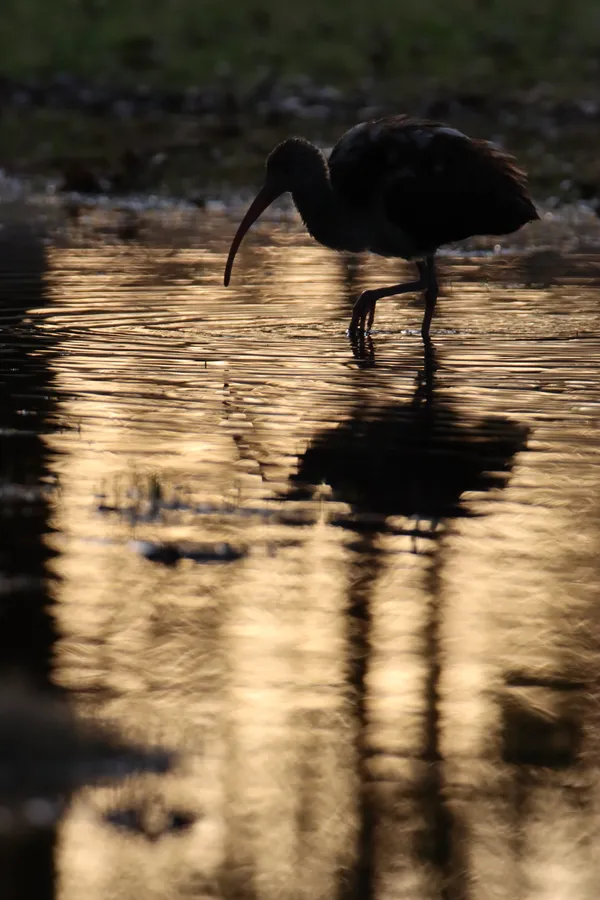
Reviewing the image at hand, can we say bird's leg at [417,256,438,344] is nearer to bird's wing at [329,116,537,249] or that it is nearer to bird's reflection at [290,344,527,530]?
bird's wing at [329,116,537,249]

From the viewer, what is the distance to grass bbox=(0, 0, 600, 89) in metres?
32.2

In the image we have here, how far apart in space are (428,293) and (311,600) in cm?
593

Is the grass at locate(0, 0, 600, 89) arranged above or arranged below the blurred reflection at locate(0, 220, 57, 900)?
above

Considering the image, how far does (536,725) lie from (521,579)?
3.94 ft

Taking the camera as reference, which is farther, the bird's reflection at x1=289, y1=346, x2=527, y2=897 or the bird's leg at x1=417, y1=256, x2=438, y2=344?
the bird's leg at x1=417, y1=256, x2=438, y2=344

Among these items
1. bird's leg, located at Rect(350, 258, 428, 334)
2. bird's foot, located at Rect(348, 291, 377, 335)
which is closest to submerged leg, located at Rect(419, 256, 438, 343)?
bird's leg, located at Rect(350, 258, 428, 334)

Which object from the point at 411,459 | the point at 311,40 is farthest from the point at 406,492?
the point at 311,40

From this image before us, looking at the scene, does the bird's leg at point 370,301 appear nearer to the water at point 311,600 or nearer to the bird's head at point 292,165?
the water at point 311,600

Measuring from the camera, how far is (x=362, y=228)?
37.4 feet

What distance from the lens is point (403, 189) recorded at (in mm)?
11234

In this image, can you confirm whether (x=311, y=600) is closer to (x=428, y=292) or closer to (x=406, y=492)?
(x=406, y=492)

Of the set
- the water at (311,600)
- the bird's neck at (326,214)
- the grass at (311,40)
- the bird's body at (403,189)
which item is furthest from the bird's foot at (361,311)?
the grass at (311,40)

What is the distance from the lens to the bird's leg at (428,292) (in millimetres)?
10914

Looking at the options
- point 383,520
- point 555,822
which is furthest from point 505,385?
point 555,822
